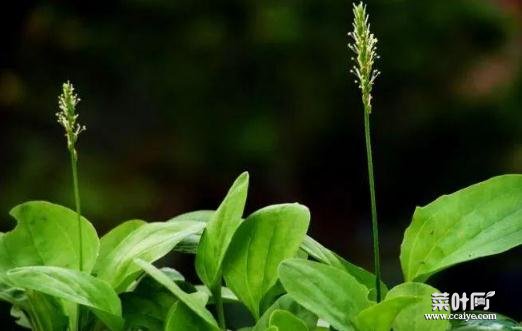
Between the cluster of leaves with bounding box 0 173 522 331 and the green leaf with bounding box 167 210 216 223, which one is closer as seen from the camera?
the cluster of leaves with bounding box 0 173 522 331

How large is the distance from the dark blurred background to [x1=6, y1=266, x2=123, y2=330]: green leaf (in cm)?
190

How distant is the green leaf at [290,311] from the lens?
52cm

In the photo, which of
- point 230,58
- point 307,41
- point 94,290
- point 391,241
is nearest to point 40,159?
point 230,58

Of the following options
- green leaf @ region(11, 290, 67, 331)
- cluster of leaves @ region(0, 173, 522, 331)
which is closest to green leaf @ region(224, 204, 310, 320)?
cluster of leaves @ region(0, 173, 522, 331)

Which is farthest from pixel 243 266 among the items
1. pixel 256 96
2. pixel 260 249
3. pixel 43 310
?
pixel 256 96

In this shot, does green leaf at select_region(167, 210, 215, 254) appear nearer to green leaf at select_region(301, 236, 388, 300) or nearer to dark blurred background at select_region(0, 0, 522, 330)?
green leaf at select_region(301, 236, 388, 300)

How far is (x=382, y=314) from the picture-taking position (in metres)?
0.49

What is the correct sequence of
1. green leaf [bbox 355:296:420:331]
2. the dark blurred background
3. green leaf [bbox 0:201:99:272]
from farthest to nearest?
the dark blurred background < green leaf [bbox 0:201:99:272] < green leaf [bbox 355:296:420:331]

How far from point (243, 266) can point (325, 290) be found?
0.07m

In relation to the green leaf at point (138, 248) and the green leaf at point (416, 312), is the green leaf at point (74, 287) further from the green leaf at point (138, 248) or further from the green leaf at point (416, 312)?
the green leaf at point (416, 312)

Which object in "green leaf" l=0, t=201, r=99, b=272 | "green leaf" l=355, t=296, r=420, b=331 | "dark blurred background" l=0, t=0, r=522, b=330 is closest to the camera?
"green leaf" l=355, t=296, r=420, b=331

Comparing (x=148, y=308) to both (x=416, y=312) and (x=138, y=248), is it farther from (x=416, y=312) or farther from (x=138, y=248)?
(x=416, y=312)

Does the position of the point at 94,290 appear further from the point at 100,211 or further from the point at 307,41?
the point at 307,41

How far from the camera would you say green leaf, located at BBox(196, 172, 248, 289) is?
1.80 ft
